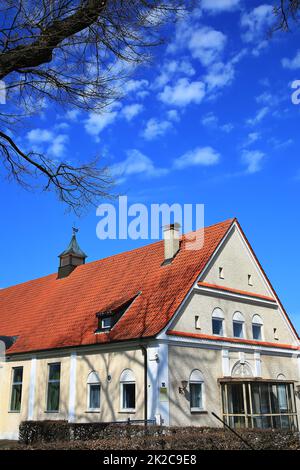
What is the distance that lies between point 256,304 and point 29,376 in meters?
11.1

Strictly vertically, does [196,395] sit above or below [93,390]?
below

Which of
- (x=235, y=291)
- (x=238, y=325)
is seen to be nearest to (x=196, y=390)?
(x=238, y=325)

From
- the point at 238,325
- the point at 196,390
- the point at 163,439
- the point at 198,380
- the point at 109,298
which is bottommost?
the point at 163,439

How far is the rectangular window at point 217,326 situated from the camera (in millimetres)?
19967

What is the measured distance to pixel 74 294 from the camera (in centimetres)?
2498

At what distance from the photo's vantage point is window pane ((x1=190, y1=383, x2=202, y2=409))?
17.7 metres

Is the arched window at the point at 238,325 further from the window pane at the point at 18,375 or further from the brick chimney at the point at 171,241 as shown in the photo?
the window pane at the point at 18,375

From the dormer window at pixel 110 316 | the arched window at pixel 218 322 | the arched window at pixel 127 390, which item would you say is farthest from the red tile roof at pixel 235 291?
the arched window at pixel 127 390

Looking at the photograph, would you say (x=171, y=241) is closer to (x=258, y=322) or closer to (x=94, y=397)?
(x=258, y=322)

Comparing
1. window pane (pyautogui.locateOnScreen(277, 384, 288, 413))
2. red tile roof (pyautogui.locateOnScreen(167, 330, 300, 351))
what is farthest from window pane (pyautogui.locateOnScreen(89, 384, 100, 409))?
window pane (pyautogui.locateOnScreen(277, 384, 288, 413))

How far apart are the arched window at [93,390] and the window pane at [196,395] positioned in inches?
149

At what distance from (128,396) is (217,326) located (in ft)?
16.0

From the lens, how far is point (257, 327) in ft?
73.1
